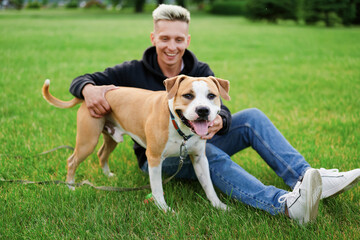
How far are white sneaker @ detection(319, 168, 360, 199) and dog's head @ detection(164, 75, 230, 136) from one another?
1.09 metres

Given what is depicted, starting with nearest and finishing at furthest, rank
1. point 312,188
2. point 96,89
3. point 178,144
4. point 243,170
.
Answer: point 312,188, point 178,144, point 243,170, point 96,89

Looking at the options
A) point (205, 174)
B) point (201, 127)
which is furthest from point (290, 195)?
point (201, 127)

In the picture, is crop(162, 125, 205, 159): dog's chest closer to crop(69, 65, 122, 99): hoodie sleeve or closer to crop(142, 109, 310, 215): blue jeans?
crop(142, 109, 310, 215): blue jeans

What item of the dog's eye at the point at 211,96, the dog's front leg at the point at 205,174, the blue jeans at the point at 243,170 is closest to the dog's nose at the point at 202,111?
the dog's eye at the point at 211,96

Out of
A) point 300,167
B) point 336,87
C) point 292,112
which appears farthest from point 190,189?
point 336,87

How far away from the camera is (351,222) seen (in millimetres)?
2736

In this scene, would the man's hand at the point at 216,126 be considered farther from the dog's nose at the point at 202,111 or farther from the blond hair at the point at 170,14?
the blond hair at the point at 170,14

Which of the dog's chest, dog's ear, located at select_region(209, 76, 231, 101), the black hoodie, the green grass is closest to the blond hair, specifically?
the black hoodie

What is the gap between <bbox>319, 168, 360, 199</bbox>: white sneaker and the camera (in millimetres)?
2705

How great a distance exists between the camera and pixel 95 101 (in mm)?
3312

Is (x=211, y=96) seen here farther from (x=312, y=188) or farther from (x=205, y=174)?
(x=312, y=188)

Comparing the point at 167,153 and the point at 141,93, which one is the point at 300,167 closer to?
the point at 167,153

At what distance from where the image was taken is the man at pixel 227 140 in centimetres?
272

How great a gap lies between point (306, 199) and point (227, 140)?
3.97 feet
